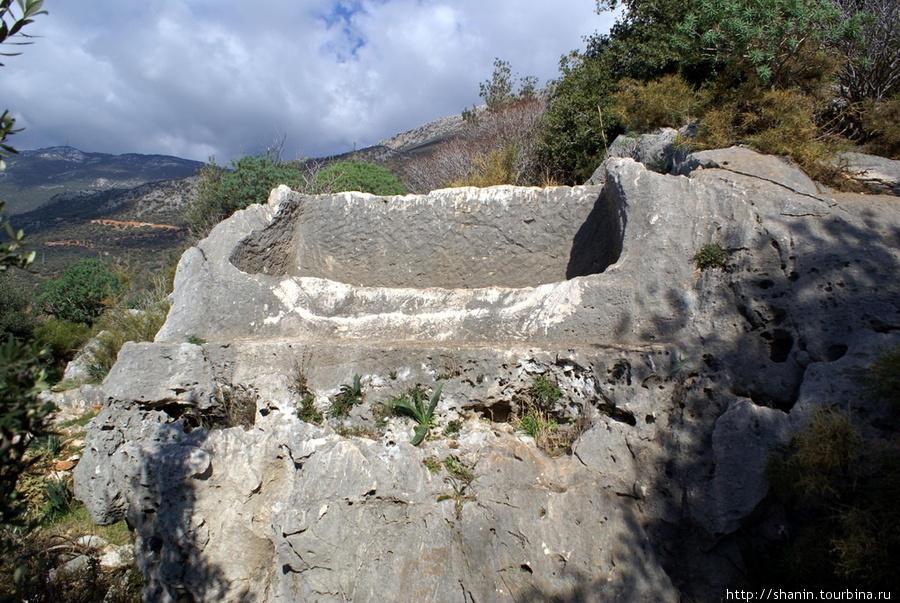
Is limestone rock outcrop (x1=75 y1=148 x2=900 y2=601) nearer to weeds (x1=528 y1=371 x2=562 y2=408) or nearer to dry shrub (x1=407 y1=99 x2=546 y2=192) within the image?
weeds (x1=528 y1=371 x2=562 y2=408)

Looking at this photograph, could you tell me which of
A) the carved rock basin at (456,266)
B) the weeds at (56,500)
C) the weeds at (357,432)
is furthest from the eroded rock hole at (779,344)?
the weeds at (56,500)

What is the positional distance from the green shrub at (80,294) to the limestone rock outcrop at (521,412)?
8939 millimetres

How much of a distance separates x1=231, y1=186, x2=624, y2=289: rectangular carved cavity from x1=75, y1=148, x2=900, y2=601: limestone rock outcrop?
663 millimetres

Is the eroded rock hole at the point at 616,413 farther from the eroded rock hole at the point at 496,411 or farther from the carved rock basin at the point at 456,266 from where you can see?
the eroded rock hole at the point at 496,411

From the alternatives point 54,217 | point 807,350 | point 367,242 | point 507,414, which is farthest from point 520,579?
point 54,217

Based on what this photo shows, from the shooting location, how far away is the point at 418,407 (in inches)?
159

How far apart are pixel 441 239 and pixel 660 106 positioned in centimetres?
421

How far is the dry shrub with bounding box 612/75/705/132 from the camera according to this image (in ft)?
24.0

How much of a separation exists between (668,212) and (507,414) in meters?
2.15

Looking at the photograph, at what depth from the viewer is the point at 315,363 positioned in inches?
169

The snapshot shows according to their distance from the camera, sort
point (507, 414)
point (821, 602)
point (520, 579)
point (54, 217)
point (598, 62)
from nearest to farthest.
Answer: point (821, 602)
point (520, 579)
point (507, 414)
point (598, 62)
point (54, 217)

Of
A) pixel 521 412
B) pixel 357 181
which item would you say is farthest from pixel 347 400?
pixel 357 181

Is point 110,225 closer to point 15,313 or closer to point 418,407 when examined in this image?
point 15,313

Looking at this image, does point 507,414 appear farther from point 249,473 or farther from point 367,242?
point 367,242
